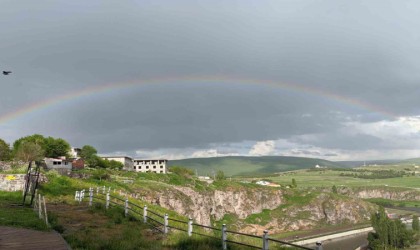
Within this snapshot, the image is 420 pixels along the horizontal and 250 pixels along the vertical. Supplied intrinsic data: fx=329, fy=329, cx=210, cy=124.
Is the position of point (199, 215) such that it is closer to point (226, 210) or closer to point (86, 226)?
point (226, 210)

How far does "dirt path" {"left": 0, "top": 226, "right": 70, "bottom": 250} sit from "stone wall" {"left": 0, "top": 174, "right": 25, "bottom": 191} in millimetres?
23523

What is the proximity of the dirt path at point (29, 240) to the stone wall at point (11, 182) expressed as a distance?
23523mm

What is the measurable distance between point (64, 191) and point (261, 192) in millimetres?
116184

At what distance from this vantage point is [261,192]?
486ft

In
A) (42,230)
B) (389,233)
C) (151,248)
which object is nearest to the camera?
(151,248)

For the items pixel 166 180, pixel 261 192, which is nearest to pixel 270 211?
pixel 261 192

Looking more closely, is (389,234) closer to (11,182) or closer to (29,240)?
(11,182)

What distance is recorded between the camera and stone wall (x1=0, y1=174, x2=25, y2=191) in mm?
39000

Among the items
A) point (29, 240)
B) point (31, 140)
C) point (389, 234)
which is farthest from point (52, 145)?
point (389, 234)

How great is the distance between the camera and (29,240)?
15492 mm

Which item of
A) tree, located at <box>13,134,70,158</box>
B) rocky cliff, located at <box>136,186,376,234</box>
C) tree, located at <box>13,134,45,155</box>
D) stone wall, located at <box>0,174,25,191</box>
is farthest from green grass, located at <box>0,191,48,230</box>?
tree, located at <box>13,134,70,158</box>

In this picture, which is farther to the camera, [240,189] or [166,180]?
[240,189]

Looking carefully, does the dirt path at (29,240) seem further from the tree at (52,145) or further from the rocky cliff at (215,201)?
the tree at (52,145)

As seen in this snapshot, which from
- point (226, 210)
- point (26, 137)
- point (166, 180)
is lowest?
point (226, 210)
